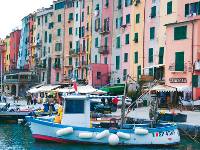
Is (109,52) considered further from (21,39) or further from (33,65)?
(21,39)

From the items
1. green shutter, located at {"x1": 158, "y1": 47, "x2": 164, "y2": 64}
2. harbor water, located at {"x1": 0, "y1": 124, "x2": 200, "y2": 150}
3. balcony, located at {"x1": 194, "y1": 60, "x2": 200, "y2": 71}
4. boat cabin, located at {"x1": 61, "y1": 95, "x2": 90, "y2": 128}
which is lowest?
harbor water, located at {"x1": 0, "y1": 124, "x2": 200, "y2": 150}

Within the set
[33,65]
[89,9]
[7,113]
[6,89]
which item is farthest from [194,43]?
[6,89]

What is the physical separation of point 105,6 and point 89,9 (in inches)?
252

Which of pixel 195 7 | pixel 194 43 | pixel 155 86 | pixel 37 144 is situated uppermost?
pixel 195 7

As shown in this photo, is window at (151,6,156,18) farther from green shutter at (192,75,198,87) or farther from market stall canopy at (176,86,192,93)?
market stall canopy at (176,86,192,93)

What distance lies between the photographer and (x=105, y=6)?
73.0 meters

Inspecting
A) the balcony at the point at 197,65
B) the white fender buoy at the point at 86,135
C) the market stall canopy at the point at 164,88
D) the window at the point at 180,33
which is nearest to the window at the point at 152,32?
the window at the point at 180,33

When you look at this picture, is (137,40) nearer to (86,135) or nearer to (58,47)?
(58,47)

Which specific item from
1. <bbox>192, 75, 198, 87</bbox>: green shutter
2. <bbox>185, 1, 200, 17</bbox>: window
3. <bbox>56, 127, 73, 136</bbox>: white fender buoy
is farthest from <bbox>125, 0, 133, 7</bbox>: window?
<bbox>56, 127, 73, 136</bbox>: white fender buoy

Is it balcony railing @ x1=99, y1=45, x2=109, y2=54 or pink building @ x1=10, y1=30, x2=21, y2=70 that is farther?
pink building @ x1=10, y1=30, x2=21, y2=70

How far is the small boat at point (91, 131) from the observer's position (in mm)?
31547

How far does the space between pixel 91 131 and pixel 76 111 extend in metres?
1.75

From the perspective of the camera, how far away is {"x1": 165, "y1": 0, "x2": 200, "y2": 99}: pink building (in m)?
50.0

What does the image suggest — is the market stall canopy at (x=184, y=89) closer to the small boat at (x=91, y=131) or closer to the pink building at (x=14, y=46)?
the small boat at (x=91, y=131)
